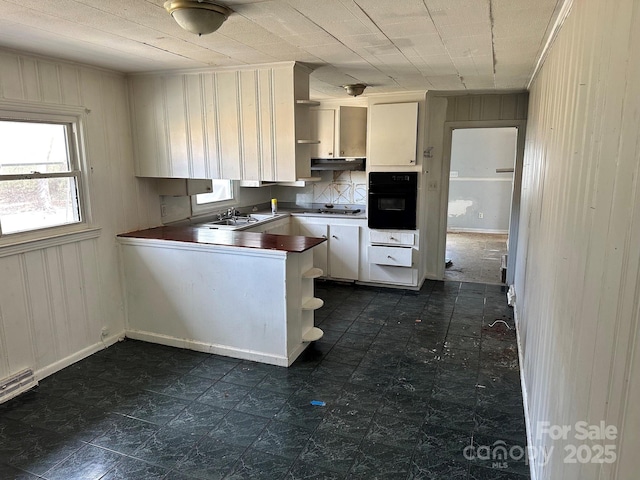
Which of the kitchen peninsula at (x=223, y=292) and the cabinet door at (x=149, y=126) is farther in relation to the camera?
the cabinet door at (x=149, y=126)

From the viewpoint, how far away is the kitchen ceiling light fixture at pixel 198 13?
188cm

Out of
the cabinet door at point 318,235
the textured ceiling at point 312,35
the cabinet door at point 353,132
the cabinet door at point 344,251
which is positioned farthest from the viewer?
the cabinet door at point 318,235

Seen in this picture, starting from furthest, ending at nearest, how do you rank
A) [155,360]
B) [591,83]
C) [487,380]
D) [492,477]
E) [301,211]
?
[301,211], [155,360], [487,380], [492,477], [591,83]

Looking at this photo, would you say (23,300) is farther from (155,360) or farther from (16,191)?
(155,360)

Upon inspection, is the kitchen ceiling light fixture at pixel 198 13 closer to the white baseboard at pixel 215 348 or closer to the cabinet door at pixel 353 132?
the white baseboard at pixel 215 348

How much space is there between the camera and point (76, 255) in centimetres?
334

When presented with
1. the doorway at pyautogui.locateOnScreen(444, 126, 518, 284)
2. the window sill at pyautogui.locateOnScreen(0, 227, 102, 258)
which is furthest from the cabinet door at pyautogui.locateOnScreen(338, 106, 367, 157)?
the doorway at pyautogui.locateOnScreen(444, 126, 518, 284)

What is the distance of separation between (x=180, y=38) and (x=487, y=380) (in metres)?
3.05

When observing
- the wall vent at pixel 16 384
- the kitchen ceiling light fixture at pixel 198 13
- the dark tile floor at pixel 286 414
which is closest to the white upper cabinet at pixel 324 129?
the dark tile floor at pixel 286 414

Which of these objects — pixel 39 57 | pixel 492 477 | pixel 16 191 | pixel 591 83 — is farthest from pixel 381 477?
pixel 39 57

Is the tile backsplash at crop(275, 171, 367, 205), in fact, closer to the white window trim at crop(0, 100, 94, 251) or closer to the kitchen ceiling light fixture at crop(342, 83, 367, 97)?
the kitchen ceiling light fixture at crop(342, 83, 367, 97)

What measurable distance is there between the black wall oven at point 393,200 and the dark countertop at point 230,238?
60.2 inches

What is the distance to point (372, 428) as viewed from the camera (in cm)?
253

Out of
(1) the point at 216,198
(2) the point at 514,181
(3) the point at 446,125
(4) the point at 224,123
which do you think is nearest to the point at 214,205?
(1) the point at 216,198
